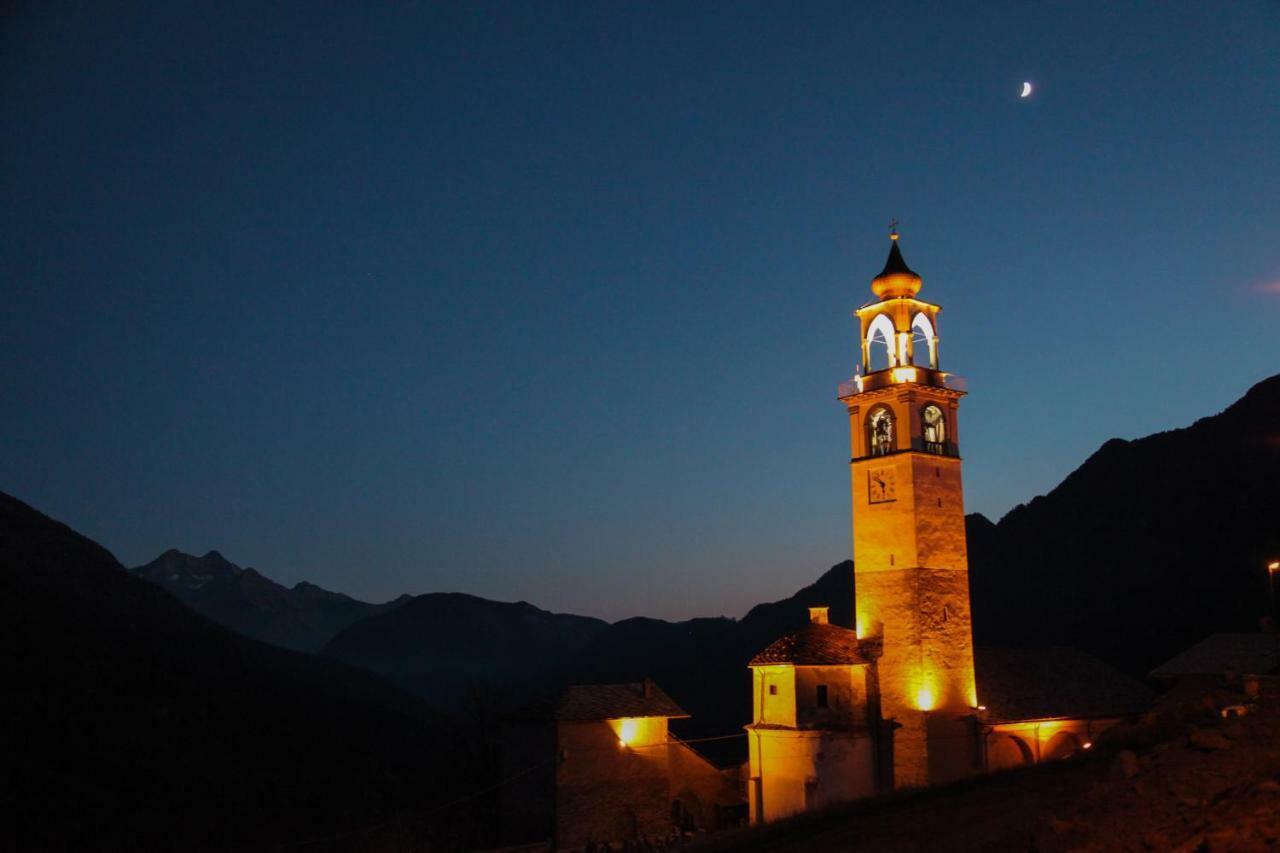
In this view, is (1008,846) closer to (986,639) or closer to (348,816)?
(348,816)

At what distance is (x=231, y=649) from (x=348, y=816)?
149ft

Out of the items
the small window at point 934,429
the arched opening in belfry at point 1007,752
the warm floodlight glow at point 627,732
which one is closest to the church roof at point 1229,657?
the arched opening in belfry at point 1007,752

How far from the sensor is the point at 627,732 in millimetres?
34312

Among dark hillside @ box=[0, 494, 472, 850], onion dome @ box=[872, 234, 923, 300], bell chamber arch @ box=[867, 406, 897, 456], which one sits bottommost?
dark hillside @ box=[0, 494, 472, 850]

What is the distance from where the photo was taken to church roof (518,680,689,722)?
109ft

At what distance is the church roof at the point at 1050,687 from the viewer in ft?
119

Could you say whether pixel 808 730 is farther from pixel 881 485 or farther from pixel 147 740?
pixel 147 740

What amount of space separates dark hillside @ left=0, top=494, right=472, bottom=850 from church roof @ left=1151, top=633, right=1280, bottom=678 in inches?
1166

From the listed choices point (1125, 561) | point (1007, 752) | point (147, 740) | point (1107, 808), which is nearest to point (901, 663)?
point (1007, 752)

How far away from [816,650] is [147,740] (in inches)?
1601

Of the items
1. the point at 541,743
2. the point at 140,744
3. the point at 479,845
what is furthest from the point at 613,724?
the point at 140,744

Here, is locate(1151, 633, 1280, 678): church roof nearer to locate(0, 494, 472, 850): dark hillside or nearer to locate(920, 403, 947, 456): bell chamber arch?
locate(920, 403, 947, 456): bell chamber arch

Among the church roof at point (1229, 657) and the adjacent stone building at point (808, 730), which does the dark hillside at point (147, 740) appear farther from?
the church roof at point (1229, 657)

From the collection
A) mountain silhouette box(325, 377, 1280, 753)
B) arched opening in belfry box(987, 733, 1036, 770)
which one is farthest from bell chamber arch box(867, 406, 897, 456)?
mountain silhouette box(325, 377, 1280, 753)
